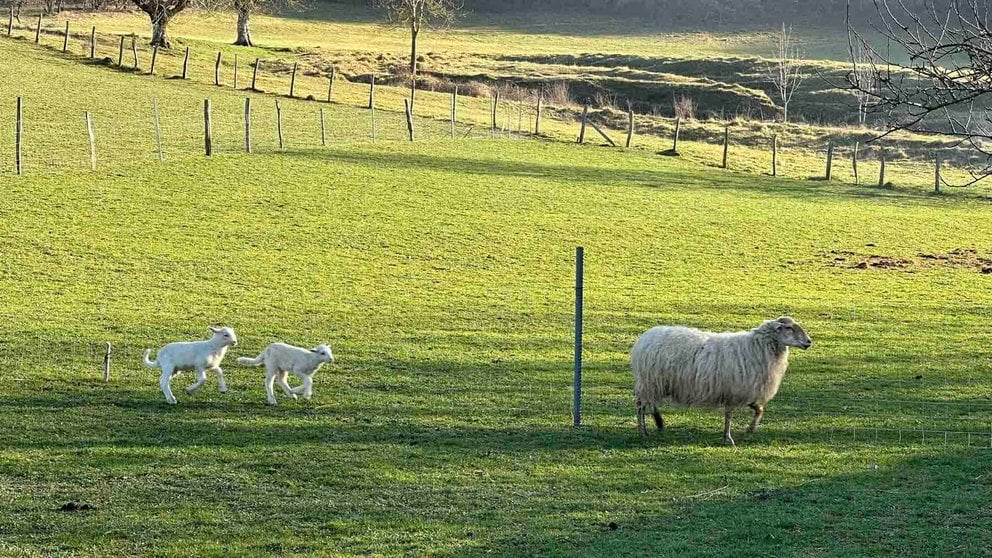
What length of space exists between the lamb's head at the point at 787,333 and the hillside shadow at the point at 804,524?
2190 millimetres

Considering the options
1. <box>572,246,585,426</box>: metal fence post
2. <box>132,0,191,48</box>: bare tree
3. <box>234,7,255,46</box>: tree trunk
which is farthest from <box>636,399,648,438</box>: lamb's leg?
<box>234,7,255,46</box>: tree trunk

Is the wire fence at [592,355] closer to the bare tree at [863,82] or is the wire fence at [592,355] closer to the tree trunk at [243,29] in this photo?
the bare tree at [863,82]

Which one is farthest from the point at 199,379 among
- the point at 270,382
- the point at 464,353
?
the point at 464,353

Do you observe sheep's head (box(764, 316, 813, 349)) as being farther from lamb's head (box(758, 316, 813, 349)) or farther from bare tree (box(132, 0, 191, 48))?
bare tree (box(132, 0, 191, 48))

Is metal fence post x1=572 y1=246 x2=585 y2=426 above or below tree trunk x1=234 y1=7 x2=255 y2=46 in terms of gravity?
below

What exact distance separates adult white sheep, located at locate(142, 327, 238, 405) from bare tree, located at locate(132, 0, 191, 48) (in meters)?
57.3

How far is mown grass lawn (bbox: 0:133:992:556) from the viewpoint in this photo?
10984 mm

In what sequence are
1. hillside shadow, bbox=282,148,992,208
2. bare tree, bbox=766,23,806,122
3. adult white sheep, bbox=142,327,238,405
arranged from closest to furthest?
adult white sheep, bbox=142,327,238,405
hillside shadow, bbox=282,148,992,208
bare tree, bbox=766,23,806,122

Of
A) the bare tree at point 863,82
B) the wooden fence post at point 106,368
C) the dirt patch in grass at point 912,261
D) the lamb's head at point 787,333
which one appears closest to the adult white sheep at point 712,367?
the lamb's head at point 787,333

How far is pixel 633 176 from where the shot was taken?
151ft

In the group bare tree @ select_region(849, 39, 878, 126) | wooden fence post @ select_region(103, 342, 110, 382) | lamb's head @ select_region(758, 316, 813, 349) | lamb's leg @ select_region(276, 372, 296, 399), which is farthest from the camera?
wooden fence post @ select_region(103, 342, 110, 382)

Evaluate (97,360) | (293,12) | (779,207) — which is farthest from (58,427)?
(293,12)

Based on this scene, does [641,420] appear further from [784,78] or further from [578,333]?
[784,78]

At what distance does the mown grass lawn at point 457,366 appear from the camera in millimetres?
10984
